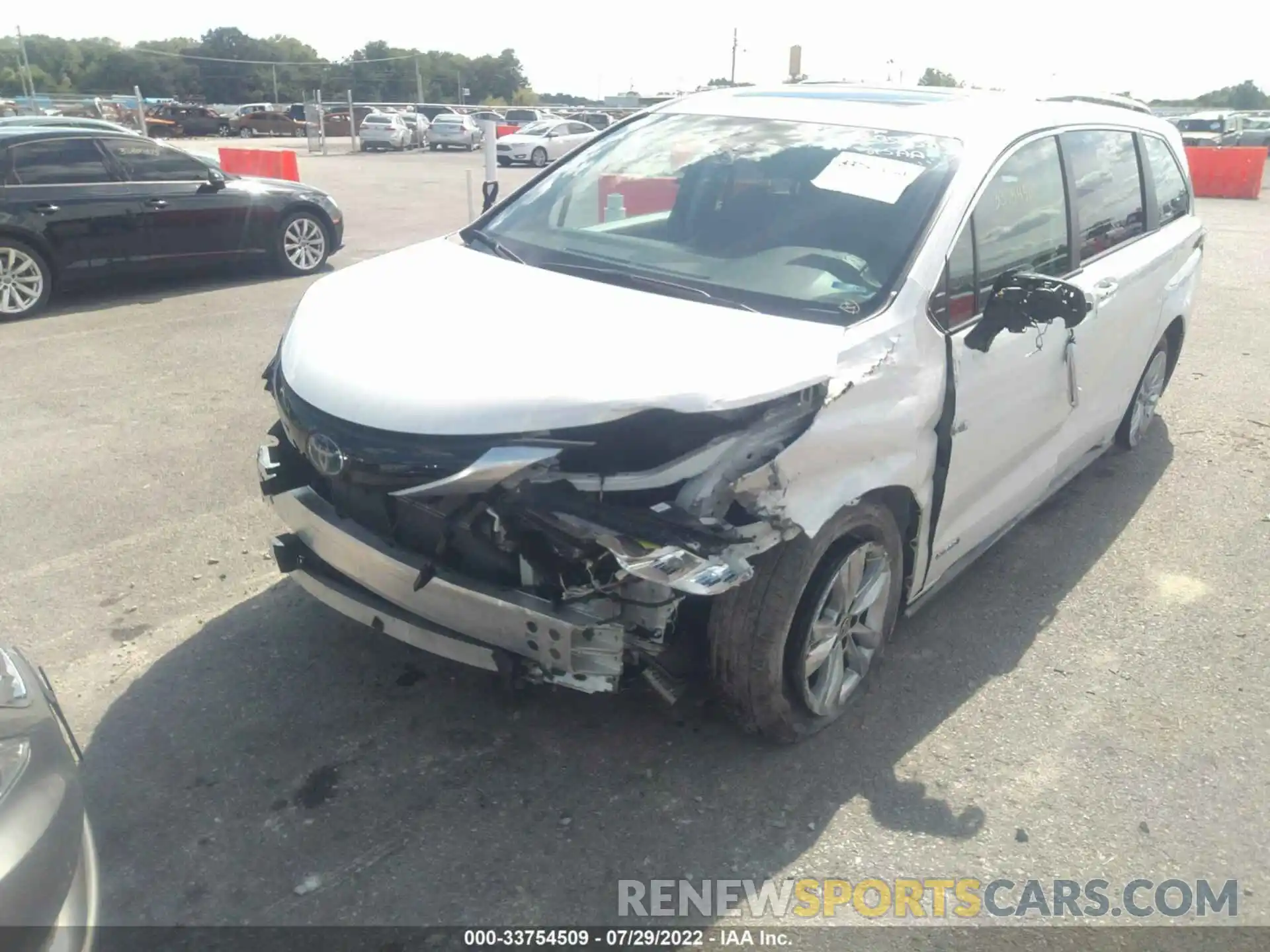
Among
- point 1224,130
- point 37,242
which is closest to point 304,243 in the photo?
point 37,242

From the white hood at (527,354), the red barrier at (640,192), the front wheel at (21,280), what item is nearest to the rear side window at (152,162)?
the front wheel at (21,280)

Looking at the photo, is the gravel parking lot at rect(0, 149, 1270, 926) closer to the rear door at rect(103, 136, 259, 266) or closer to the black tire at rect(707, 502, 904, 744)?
the black tire at rect(707, 502, 904, 744)

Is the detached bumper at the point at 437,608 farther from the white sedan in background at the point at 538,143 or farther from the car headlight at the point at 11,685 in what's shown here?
the white sedan in background at the point at 538,143

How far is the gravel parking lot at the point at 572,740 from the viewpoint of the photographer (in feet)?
8.89

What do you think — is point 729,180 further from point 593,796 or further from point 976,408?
point 593,796

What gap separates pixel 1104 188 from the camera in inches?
174

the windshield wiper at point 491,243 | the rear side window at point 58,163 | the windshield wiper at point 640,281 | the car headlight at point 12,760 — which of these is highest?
the rear side window at point 58,163

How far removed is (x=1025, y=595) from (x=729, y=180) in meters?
2.08

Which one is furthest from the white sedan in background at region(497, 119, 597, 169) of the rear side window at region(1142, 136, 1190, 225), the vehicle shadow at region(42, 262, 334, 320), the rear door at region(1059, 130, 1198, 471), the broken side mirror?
the broken side mirror

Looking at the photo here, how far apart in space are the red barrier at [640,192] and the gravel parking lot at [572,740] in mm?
1018

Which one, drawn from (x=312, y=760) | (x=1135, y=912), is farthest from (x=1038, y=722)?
(x=312, y=760)

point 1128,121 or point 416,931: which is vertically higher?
point 1128,121

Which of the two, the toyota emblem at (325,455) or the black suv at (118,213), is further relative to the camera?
the black suv at (118,213)

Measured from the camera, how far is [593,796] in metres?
2.95
